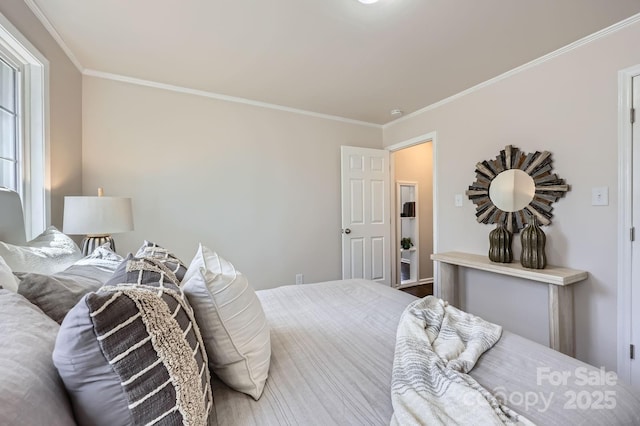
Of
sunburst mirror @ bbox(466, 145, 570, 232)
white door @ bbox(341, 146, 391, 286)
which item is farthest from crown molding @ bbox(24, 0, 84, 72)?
sunburst mirror @ bbox(466, 145, 570, 232)

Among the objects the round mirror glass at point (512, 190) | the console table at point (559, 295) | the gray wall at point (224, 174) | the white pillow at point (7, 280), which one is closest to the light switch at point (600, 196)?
the round mirror glass at point (512, 190)

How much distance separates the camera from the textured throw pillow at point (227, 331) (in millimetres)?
864

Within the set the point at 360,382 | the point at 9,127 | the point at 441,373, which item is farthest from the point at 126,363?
the point at 9,127

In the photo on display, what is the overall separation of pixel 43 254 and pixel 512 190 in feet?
9.93

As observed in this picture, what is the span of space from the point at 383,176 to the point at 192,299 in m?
3.31

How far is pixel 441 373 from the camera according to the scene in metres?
0.85

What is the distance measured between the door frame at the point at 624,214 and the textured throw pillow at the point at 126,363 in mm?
2568

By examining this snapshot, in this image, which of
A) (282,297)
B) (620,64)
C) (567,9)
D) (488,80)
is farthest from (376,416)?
(488,80)

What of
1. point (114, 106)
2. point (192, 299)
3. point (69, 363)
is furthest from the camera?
point (114, 106)

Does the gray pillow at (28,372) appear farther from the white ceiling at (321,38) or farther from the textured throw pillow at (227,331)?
the white ceiling at (321,38)

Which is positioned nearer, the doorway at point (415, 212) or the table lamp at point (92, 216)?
the table lamp at point (92, 216)

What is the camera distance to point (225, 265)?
1051 mm

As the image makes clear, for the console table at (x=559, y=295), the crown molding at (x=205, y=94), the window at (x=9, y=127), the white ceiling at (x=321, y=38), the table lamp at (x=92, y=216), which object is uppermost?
the white ceiling at (x=321, y=38)

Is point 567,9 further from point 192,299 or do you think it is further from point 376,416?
point 192,299
